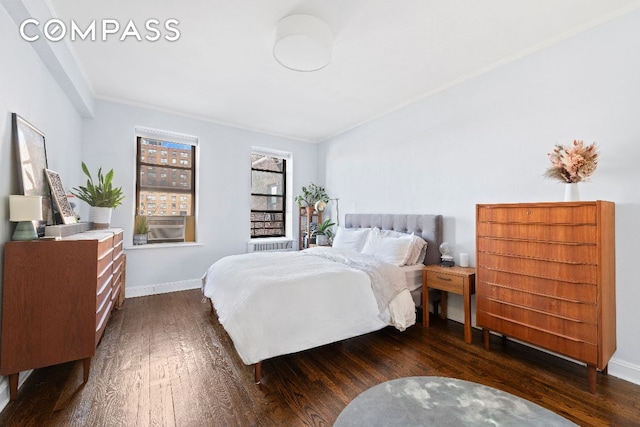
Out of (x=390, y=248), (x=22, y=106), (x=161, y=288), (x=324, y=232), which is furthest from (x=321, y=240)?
(x=22, y=106)

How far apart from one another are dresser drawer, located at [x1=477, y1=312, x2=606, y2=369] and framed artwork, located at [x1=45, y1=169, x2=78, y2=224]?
3843 mm

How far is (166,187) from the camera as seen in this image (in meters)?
4.40

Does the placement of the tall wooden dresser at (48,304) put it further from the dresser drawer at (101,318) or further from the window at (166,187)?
the window at (166,187)

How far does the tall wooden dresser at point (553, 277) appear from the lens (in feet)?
6.17

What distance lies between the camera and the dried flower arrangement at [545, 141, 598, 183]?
2.05m

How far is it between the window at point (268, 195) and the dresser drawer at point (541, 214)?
377 centimetres

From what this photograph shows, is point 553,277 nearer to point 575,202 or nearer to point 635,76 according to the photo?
point 575,202

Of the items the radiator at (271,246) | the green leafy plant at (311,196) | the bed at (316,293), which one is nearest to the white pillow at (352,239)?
the bed at (316,293)

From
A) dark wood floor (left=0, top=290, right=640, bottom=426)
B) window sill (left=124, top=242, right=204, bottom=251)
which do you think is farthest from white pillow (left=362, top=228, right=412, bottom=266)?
window sill (left=124, top=242, right=204, bottom=251)

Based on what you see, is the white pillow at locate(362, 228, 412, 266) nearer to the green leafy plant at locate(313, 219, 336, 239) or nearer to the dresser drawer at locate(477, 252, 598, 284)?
the dresser drawer at locate(477, 252, 598, 284)

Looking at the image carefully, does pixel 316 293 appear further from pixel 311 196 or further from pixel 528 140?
pixel 311 196

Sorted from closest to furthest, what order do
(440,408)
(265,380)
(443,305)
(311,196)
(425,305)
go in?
(440,408), (265,380), (425,305), (443,305), (311,196)

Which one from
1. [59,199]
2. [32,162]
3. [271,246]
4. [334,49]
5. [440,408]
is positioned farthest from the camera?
[271,246]

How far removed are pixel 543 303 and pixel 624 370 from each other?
735 millimetres
